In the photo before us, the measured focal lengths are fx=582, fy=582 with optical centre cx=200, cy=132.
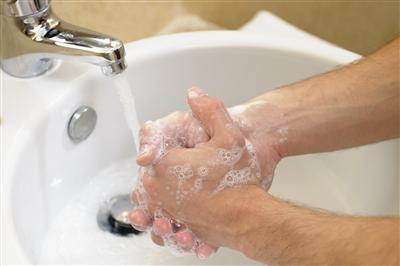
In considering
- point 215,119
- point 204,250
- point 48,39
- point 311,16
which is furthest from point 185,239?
point 311,16

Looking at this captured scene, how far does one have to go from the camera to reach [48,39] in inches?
26.5

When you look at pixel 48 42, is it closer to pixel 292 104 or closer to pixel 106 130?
pixel 106 130

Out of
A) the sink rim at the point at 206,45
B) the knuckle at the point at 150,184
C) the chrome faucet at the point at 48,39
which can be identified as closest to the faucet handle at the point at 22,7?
the chrome faucet at the point at 48,39

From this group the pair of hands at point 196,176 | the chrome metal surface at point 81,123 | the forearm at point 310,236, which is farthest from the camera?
the chrome metal surface at point 81,123

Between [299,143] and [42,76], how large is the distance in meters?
0.34

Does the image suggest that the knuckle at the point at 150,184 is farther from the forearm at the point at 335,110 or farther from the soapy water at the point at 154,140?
the forearm at the point at 335,110

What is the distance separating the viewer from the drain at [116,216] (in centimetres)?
78

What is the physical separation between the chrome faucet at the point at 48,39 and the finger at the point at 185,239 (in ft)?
0.66

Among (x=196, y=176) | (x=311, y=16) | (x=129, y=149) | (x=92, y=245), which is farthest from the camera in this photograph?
(x=311, y=16)

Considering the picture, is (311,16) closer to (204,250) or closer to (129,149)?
(129,149)

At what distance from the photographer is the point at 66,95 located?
2.37 feet

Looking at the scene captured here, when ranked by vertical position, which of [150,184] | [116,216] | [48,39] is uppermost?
[48,39]

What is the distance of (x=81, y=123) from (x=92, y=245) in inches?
6.2

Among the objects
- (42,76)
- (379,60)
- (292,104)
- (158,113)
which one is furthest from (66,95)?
(379,60)
